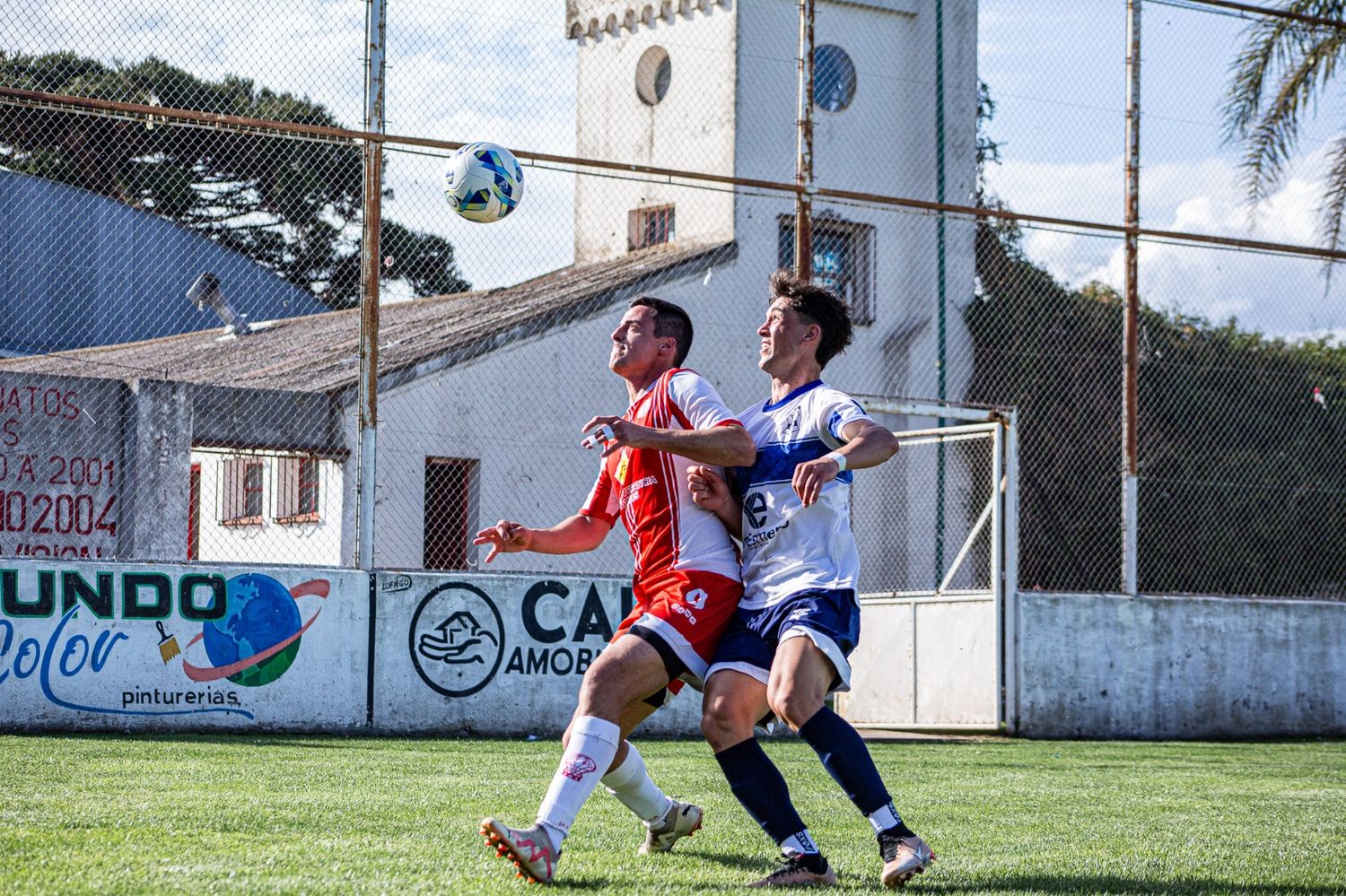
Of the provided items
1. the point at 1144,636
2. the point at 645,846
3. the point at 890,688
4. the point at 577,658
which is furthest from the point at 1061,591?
the point at 645,846

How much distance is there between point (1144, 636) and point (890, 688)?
2533mm

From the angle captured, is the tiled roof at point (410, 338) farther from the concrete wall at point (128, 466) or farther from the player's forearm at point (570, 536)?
the player's forearm at point (570, 536)

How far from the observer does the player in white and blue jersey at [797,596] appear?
498cm

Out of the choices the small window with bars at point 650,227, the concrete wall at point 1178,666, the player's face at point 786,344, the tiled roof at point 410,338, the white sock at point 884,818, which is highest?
the small window with bars at point 650,227

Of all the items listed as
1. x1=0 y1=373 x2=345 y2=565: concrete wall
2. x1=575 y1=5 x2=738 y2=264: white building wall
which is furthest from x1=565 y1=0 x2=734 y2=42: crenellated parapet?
x1=0 y1=373 x2=345 y2=565: concrete wall

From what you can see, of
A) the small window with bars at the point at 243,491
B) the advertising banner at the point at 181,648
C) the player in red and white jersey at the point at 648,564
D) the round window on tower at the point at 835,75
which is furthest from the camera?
the round window on tower at the point at 835,75

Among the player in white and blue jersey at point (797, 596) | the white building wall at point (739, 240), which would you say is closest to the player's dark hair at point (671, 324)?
the player in white and blue jersey at point (797, 596)

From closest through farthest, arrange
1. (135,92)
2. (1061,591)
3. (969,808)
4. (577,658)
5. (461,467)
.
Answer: (969,808) → (135,92) → (577,658) → (1061,591) → (461,467)

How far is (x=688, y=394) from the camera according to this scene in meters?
5.46

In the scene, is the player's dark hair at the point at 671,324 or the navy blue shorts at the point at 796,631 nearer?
the navy blue shorts at the point at 796,631

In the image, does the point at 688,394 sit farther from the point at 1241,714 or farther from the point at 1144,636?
the point at 1241,714

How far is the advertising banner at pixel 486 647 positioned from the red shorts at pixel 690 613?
7.18 meters

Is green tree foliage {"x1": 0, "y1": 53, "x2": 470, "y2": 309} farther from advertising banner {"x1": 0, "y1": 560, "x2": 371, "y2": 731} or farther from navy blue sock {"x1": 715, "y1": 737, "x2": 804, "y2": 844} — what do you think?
navy blue sock {"x1": 715, "y1": 737, "x2": 804, "y2": 844}

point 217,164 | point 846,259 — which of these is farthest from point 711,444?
point 846,259
